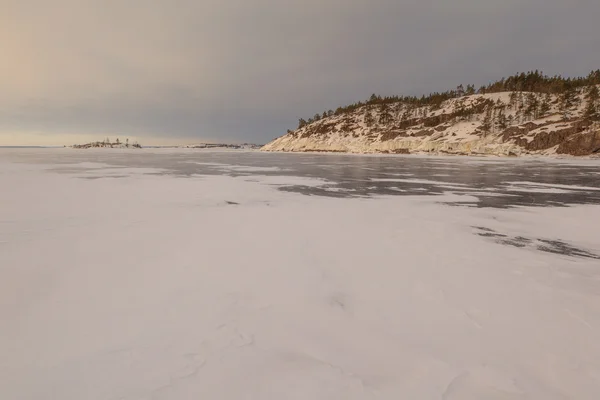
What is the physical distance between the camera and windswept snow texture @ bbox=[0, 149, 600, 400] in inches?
99.5

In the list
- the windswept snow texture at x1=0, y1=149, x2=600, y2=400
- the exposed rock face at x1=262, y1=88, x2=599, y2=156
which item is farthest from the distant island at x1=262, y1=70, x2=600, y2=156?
the windswept snow texture at x1=0, y1=149, x2=600, y2=400

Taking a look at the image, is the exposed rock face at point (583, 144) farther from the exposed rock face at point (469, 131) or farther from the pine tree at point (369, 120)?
the pine tree at point (369, 120)

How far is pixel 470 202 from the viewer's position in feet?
35.6

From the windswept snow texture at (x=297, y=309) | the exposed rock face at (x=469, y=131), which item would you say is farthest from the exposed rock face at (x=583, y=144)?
the windswept snow texture at (x=297, y=309)

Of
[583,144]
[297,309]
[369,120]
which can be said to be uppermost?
[369,120]

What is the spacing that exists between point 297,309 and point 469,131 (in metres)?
74.0

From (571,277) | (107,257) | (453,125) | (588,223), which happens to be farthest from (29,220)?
(453,125)

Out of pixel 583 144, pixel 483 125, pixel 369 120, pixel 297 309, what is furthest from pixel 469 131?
pixel 297 309

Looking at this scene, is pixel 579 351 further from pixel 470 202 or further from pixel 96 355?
pixel 470 202

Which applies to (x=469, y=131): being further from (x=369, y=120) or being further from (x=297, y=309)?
(x=297, y=309)

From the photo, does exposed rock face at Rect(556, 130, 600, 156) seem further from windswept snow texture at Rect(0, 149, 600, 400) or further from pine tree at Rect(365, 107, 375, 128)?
pine tree at Rect(365, 107, 375, 128)

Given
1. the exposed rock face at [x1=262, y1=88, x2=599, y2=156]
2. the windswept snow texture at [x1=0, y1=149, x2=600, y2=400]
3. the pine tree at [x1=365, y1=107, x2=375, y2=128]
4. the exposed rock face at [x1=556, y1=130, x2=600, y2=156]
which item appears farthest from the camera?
the pine tree at [x1=365, y1=107, x2=375, y2=128]

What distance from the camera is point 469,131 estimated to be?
2559 inches

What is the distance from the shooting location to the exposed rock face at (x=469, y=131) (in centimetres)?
5028
